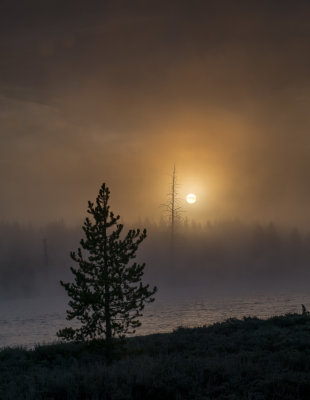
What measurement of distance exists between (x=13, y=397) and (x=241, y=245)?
3598 inches

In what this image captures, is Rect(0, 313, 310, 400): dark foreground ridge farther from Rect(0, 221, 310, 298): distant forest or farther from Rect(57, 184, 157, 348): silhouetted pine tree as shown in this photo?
Rect(0, 221, 310, 298): distant forest

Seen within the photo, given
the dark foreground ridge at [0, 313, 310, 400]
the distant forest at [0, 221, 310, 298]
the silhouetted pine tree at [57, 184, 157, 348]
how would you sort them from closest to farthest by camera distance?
1. the dark foreground ridge at [0, 313, 310, 400]
2. the silhouetted pine tree at [57, 184, 157, 348]
3. the distant forest at [0, 221, 310, 298]

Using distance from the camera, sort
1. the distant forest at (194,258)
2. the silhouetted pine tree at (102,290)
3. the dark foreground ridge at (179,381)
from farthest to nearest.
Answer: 1. the distant forest at (194,258)
2. the silhouetted pine tree at (102,290)
3. the dark foreground ridge at (179,381)

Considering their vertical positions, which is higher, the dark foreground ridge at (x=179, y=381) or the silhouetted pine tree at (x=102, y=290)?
the silhouetted pine tree at (x=102, y=290)

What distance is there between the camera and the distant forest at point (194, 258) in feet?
221

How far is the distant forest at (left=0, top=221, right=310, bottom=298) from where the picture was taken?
67375 mm

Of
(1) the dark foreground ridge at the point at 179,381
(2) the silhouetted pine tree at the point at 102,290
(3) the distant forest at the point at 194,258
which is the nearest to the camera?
(1) the dark foreground ridge at the point at 179,381

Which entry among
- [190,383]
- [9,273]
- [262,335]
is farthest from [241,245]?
[190,383]

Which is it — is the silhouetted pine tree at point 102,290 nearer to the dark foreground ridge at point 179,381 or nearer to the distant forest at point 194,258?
the dark foreground ridge at point 179,381

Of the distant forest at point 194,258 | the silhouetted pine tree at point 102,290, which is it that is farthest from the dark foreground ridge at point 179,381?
the distant forest at point 194,258

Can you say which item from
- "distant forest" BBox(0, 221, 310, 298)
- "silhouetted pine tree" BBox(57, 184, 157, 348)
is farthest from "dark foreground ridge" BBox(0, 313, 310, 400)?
"distant forest" BBox(0, 221, 310, 298)

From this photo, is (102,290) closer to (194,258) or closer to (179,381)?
(179,381)

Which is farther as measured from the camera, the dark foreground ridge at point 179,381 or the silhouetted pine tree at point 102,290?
the silhouetted pine tree at point 102,290

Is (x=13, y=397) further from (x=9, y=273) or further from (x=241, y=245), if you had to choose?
(x=241, y=245)
